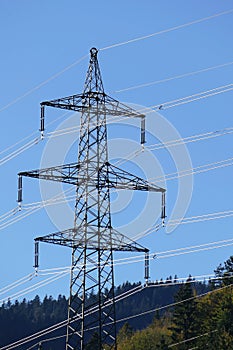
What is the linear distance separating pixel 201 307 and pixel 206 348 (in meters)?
12.1

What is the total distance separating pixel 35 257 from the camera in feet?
192

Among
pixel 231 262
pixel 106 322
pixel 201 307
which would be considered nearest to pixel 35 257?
pixel 106 322

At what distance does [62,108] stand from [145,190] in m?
5.37

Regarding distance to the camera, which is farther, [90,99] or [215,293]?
[215,293]

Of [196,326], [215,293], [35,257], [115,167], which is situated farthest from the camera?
[215,293]

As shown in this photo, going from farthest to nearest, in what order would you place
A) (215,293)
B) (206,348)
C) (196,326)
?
1. (215,293)
2. (196,326)
3. (206,348)

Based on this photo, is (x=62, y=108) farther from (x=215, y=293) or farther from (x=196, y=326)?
(x=215, y=293)

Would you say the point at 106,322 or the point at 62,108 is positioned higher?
the point at 62,108

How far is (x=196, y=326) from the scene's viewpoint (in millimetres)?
128625

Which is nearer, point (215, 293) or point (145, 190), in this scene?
point (145, 190)

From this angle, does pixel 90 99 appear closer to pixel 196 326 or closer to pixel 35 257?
pixel 35 257

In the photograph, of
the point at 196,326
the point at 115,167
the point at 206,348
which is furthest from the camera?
the point at 196,326

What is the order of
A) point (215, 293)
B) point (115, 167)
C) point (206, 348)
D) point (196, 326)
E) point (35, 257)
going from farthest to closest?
point (215, 293)
point (196, 326)
point (206, 348)
point (35, 257)
point (115, 167)

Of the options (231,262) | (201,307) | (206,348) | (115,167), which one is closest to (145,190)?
(115,167)
